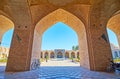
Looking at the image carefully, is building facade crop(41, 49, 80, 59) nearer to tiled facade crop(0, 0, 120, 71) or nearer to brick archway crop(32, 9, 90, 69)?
brick archway crop(32, 9, 90, 69)

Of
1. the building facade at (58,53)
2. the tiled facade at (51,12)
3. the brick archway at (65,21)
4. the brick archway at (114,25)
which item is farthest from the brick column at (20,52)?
the building facade at (58,53)

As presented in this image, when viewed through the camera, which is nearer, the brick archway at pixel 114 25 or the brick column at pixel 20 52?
the brick column at pixel 20 52

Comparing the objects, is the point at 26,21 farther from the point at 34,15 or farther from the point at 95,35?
the point at 95,35

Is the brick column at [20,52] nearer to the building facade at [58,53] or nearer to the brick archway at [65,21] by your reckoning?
the brick archway at [65,21]

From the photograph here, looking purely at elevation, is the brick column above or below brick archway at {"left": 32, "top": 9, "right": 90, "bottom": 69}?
below

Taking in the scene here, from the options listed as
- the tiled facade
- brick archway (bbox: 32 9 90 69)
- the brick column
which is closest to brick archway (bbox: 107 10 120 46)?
the tiled facade

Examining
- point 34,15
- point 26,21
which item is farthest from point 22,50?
point 34,15

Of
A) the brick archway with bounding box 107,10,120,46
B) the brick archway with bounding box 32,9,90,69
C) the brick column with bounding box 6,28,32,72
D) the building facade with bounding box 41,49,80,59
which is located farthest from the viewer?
the building facade with bounding box 41,49,80,59

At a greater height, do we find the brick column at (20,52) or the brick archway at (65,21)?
the brick archway at (65,21)

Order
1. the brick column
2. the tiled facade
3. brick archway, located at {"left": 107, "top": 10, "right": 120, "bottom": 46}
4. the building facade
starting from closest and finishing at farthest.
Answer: the brick column < the tiled facade < brick archway, located at {"left": 107, "top": 10, "right": 120, "bottom": 46} < the building facade

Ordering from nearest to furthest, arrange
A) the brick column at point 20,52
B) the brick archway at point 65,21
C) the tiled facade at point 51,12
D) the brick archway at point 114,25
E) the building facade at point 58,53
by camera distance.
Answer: the brick column at point 20,52, the tiled facade at point 51,12, the brick archway at point 65,21, the brick archway at point 114,25, the building facade at point 58,53

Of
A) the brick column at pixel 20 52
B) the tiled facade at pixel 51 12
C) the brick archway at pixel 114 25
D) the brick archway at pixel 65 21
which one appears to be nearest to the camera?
the brick column at pixel 20 52

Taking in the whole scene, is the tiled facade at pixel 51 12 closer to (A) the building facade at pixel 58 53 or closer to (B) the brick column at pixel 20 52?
(B) the brick column at pixel 20 52

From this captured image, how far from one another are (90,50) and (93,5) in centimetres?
357
